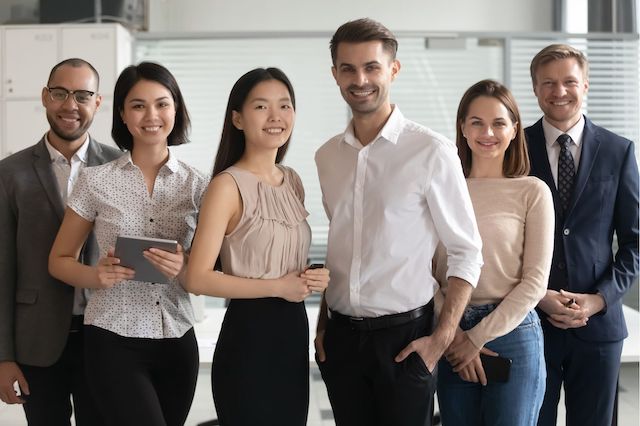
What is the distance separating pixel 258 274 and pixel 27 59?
3.97 meters

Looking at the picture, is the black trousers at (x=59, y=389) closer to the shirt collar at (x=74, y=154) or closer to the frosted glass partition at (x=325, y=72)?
the shirt collar at (x=74, y=154)

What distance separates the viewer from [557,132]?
2539 millimetres

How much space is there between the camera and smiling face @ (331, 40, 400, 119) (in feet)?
6.77

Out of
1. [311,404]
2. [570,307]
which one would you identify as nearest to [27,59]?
[311,404]

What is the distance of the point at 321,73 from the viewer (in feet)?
18.5

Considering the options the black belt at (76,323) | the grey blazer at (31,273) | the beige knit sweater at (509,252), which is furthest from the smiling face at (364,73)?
the black belt at (76,323)

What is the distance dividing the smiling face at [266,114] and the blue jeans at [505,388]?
741mm

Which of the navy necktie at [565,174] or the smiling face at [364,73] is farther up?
the smiling face at [364,73]

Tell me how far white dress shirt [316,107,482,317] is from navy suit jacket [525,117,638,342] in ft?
1.79

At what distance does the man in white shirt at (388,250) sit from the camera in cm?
203

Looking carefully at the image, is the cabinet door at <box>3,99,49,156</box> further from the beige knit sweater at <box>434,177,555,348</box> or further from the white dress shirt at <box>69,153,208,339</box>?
the beige knit sweater at <box>434,177,555,348</box>

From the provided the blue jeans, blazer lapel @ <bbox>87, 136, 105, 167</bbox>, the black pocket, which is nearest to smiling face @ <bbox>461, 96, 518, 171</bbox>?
the blue jeans

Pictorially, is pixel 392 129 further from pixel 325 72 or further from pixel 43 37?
pixel 43 37

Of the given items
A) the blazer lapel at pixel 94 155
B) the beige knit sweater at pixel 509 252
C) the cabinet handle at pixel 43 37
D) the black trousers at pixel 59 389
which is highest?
the cabinet handle at pixel 43 37
